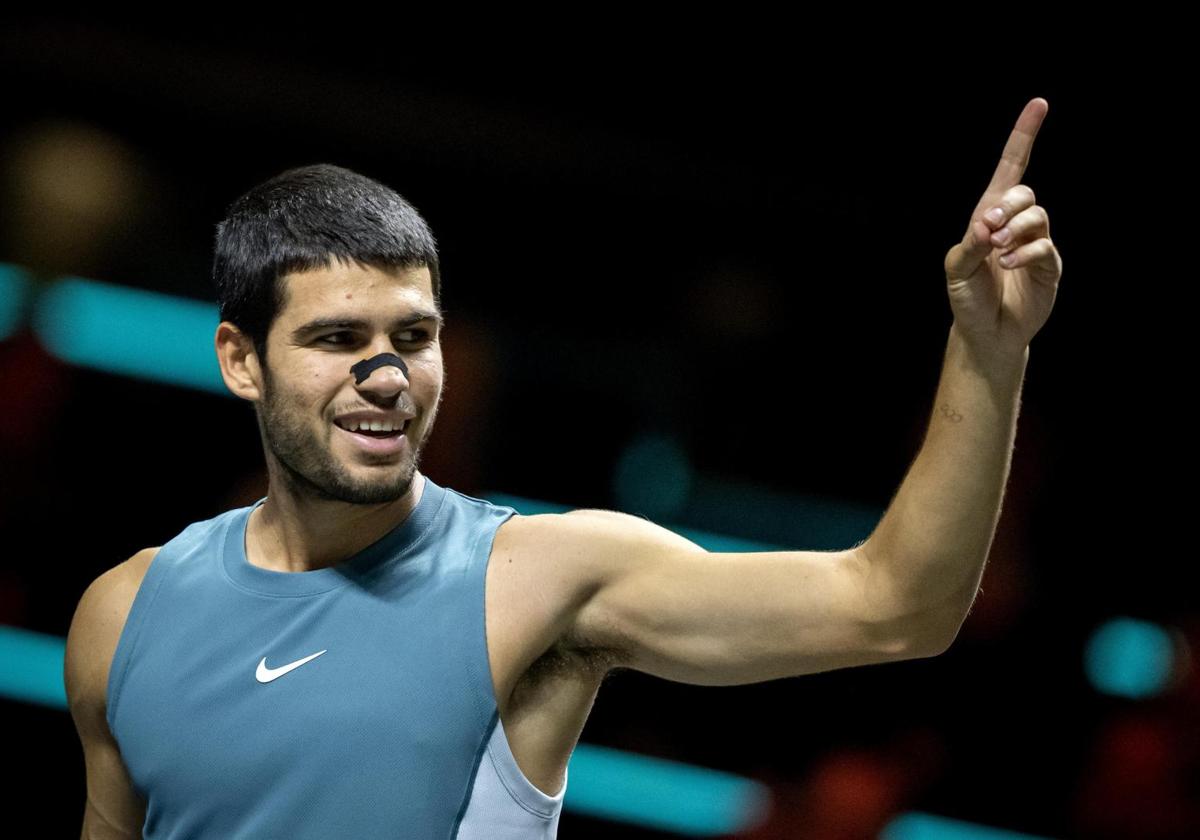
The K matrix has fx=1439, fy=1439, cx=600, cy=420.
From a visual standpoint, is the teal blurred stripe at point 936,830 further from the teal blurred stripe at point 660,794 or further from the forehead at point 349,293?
the forehead at point 349,293

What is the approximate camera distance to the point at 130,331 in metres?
3.87

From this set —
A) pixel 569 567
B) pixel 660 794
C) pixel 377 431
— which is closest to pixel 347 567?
pixel 377 431

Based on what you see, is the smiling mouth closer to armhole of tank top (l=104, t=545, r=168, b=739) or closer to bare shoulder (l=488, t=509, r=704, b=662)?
bare shoulder (l=488, t=509, r=704, b=662)

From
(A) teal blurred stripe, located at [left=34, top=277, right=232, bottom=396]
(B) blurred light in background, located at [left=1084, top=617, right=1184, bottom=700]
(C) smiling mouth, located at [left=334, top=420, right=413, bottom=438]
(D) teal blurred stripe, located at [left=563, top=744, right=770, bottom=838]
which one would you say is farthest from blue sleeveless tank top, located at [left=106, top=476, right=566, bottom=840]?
(B) blurred light in background, located at [left=1084, top=617, right=1184, bottom=700]

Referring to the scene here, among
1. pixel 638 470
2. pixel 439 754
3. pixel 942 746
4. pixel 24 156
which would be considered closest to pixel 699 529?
pixel 638 470

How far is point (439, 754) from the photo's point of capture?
150 cm

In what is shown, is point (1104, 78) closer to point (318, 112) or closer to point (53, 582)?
point (318, 112)

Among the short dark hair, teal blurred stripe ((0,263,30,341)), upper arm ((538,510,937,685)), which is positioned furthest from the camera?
teal blurred stripe ((0,263,30,341))

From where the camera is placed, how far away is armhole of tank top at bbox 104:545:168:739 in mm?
1653

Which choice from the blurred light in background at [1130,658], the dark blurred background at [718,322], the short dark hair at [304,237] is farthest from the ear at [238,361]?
the blurred light in background at [1130,658]

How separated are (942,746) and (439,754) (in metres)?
2.60

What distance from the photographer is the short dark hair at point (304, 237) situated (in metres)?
1.62

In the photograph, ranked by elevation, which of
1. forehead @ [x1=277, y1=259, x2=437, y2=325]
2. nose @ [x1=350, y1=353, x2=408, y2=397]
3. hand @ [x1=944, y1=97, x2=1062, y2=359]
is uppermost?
hand @ [x1=944, y1=97, x2=1062, y2=359]

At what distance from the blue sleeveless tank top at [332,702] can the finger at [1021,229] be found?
26.4 inches
